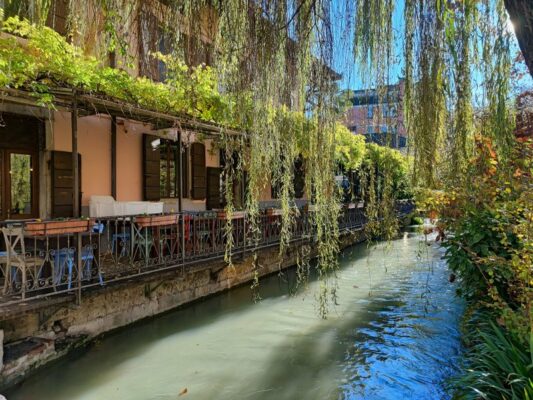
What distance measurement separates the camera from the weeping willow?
1793 millimetres

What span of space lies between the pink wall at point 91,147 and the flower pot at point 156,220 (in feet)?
7.26

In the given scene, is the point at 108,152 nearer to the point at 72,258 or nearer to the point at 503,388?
the point at 72,258

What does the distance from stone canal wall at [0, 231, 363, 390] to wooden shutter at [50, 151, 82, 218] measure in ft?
7.66

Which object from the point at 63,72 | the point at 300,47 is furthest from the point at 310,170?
the point at 63,72

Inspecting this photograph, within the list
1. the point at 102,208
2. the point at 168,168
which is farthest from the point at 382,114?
the point at 168,168

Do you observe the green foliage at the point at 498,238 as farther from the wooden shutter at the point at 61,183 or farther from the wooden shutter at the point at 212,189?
the wooden shutter at the point at 212,189

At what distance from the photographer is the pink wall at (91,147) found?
730cm

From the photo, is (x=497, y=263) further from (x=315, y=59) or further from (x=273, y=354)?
(x=273, y=354)

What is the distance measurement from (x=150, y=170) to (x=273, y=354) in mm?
5382

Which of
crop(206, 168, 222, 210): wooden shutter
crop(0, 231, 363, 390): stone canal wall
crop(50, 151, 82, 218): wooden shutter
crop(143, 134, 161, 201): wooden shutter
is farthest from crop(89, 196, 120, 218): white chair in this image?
crop(206, 168, 222, 210): wooden shutter

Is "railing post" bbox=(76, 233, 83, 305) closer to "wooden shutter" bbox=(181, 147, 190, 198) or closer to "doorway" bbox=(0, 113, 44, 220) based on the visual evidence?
"doorway" bbox=(0, 113, 44, 220)

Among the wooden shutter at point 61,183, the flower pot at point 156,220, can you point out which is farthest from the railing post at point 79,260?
the wooden shutter at point 61,183

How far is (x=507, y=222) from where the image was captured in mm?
3748

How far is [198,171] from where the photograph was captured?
10.4 meters
